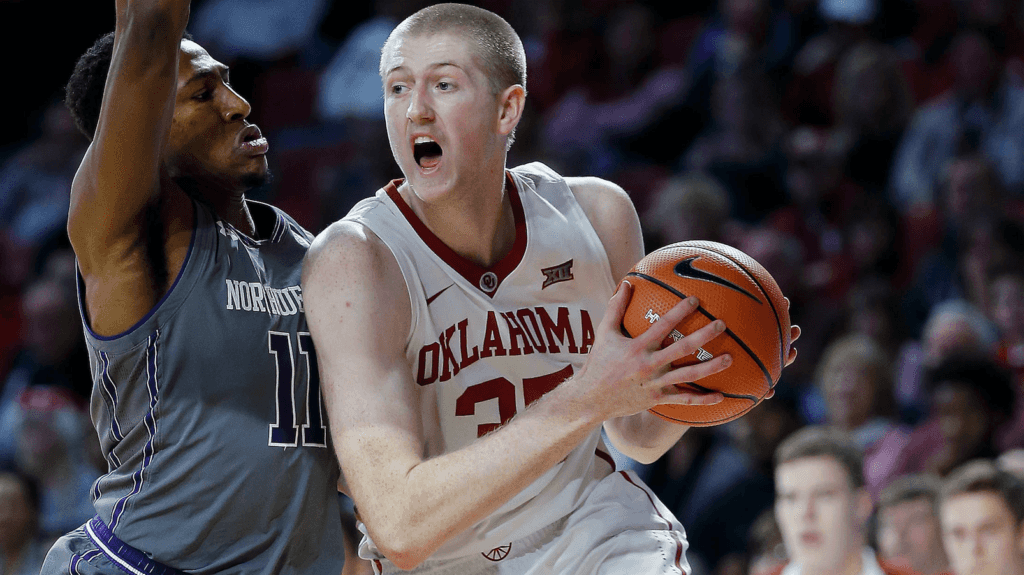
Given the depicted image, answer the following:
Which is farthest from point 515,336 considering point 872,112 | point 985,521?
point 872,112

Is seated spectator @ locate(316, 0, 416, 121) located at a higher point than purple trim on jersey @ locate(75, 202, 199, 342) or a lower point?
lower

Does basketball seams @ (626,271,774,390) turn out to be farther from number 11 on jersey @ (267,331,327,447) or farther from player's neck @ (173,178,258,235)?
player's neck @ (173,178,258,235)

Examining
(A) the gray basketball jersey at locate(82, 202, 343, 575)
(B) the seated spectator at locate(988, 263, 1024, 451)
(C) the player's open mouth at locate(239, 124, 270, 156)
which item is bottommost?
(B) the seated spectator at locate(988, 263, 1024, 451)

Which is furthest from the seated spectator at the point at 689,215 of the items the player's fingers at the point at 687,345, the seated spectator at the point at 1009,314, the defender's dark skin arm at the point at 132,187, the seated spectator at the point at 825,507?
the player's fingers at the point at 687,345

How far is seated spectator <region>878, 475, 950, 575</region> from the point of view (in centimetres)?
509

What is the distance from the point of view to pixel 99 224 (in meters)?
2.81

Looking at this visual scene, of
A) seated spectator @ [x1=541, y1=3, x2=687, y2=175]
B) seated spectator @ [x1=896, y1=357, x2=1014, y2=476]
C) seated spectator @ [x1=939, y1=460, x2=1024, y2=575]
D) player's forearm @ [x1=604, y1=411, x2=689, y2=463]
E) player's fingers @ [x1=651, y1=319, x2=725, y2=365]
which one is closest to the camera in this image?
player's fingers @ [x1=651, y1=319, x2=725, y2=365]

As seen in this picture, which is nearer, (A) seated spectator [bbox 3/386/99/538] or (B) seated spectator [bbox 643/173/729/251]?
(A) seated spectator [bbox 3/386/99/538]

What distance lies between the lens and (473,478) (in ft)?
8.70

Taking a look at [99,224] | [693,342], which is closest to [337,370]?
[99,224]

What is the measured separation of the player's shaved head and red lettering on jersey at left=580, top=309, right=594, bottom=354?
66cm

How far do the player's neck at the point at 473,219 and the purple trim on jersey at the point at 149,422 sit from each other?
0.79 metres

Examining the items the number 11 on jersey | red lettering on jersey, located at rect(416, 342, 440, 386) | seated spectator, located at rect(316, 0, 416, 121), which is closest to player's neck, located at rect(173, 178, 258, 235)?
the number 11 on jersey

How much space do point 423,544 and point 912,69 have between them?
6.55 metres
